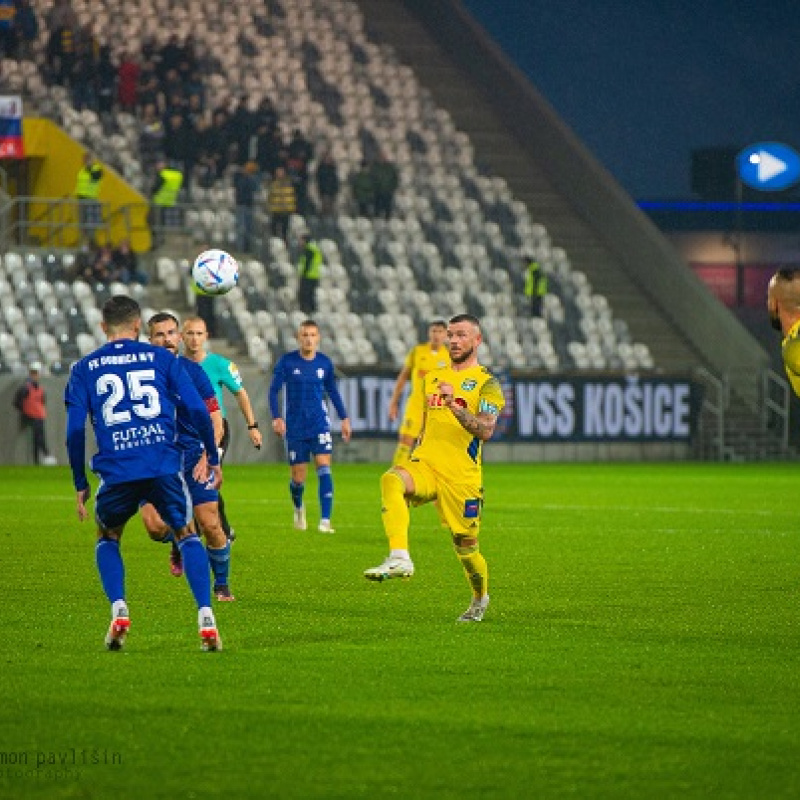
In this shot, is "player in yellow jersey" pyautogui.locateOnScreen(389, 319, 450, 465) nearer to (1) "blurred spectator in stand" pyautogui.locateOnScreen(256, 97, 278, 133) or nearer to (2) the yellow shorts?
(2) the yellow shorts

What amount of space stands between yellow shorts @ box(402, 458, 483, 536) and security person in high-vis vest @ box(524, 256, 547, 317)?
29.3 m

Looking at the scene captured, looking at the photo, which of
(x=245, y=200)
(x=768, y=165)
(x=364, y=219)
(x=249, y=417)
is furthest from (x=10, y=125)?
(x=768, y=165)

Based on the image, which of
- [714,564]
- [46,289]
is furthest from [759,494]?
[46,289]

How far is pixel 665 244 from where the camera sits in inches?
1742

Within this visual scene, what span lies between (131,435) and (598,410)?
29729mm

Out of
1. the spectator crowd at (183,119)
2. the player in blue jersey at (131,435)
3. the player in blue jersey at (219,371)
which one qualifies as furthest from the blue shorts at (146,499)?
the spectator crowd at (183,119)

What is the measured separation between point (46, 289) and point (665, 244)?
15964 mm

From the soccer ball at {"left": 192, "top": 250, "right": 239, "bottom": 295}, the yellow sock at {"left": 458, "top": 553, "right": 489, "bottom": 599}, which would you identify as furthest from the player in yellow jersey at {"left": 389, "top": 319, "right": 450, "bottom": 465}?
the yellow sock at {"left": 458, "top": 553, "right": 489, "bottom": 599}

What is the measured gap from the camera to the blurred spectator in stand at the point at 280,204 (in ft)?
128

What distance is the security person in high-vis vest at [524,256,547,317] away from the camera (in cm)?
4056

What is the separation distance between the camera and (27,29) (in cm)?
3875

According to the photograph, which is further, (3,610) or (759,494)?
(759,494)

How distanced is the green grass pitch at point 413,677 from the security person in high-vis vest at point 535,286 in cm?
2288

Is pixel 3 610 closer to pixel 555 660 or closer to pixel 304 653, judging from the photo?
pixel 304 653
